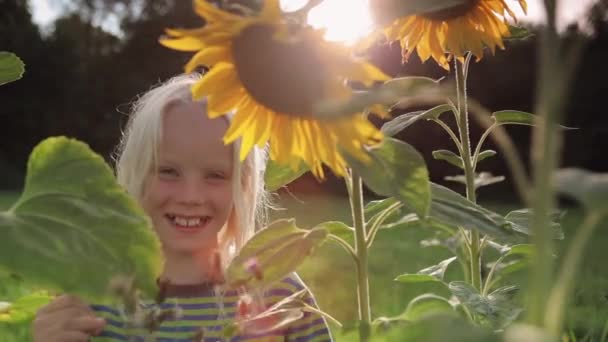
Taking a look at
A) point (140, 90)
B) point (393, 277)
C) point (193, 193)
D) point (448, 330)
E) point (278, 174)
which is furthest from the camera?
point (140, 90)

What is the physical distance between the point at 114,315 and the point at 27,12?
47.5 feet

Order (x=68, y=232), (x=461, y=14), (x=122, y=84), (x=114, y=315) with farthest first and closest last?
1. (x=122, y=84)
2. (x=114, y=315)
3. (x=461, y=14)
4. (x=68, y=232)

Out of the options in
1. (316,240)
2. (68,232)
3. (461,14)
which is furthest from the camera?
(461,14)

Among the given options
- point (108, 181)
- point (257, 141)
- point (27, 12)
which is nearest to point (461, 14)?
point (257, 141)

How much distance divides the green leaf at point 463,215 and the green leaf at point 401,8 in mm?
158

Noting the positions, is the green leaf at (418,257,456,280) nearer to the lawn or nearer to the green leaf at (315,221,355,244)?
the lawn

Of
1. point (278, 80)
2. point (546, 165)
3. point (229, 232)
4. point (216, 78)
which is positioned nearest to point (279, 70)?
point (278, 80)

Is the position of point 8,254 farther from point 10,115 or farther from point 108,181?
point 10,115

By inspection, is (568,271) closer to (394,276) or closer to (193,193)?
(193,193)

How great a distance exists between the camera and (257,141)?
745 millimetres

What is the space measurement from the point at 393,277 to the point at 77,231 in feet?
11.3

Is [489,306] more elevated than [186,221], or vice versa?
[186,221]

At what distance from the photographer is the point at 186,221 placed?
56.5 inches

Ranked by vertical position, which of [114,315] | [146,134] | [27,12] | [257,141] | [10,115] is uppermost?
[27,12]
